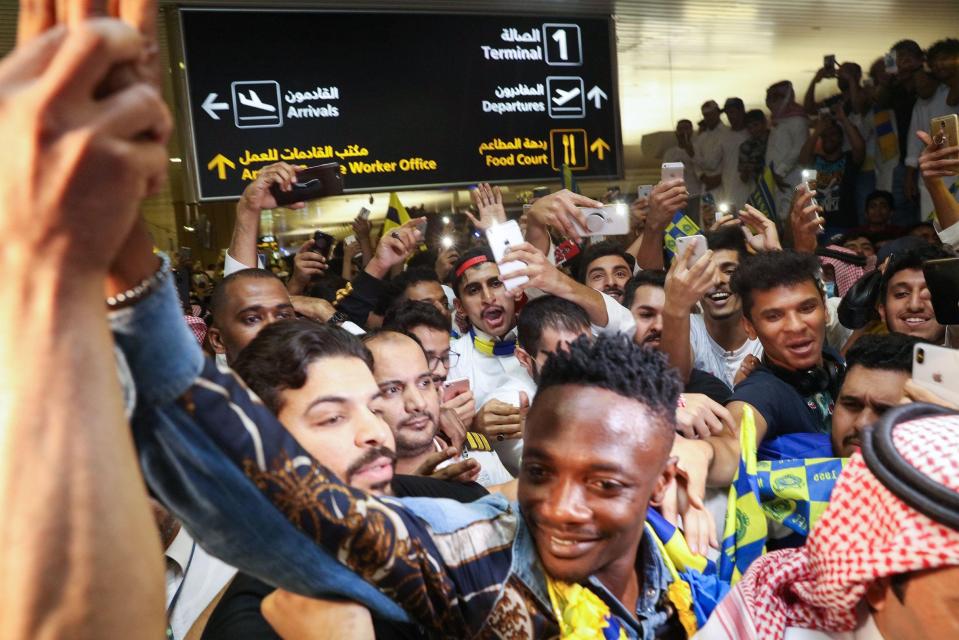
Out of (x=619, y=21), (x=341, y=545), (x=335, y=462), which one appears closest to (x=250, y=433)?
(x=341, y=545)

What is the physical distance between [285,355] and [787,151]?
7507 mm

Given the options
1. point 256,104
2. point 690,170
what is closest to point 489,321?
point 256,104

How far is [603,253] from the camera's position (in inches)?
195

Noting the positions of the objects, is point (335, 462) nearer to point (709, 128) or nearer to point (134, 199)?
point (134, 199)

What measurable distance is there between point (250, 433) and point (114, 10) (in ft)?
1.38

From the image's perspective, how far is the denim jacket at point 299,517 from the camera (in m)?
0.75

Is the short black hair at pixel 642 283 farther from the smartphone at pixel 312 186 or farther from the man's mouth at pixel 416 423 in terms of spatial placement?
the man's mouth at pixel 416 423

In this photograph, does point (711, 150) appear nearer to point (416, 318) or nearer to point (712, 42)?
point (712, 42)

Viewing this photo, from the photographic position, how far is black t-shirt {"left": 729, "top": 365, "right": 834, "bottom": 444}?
2641 millimetres

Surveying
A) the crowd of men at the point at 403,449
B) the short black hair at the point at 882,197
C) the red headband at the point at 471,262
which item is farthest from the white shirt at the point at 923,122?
the red headband at the point at 471,262

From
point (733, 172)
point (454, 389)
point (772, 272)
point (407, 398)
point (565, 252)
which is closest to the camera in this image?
point (407, 398)

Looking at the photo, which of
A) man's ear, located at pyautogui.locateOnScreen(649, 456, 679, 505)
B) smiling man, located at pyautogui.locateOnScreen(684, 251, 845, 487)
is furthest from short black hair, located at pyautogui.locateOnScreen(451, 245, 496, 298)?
man's ear, located at pyautogui.locateOnScreen(649, 456, 679, 505)

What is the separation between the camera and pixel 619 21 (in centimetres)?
719

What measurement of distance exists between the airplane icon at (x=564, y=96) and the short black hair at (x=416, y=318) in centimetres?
264
